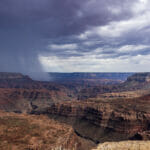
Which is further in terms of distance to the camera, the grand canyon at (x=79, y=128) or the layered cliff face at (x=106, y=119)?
the layered cliff face at (x=106, y=119)

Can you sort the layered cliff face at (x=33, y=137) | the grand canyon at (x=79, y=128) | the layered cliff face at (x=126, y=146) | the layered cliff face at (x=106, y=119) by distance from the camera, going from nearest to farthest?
the layered cliff face at (x=126, y=146) → the layered cliff face at (x=33, y=137) → the grand canyon at (x=79, y=128) → the layered cliff face at (x=106, y=119)

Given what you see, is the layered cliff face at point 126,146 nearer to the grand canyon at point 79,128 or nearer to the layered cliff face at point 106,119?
the grand canyon at point 79,128

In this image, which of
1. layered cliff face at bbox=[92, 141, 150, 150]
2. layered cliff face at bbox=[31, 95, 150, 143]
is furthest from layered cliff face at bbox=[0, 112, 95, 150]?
layered cliff face at bbox=[92, 141, 150, 150]

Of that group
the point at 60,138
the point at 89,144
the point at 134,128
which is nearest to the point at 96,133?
the point at 89,144

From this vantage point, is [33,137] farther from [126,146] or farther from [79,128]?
[79,128]

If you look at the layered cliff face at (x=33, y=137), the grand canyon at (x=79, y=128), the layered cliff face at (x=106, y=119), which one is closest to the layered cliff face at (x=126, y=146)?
the grand canyon at (x=79, y=128)

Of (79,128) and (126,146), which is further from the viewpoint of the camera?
(79,128)

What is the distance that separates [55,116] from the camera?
17062 centimetres

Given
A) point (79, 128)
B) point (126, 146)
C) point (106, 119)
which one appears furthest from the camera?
point (79, 128)

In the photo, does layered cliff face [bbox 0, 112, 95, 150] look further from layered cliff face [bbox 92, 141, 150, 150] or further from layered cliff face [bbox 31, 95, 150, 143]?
layered cliff face [bbox 92, 141, 150, 150]

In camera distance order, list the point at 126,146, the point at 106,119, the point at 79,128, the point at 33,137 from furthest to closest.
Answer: the point at 79,128
the point at 106,119
the point at 33,137
the point at 126,146

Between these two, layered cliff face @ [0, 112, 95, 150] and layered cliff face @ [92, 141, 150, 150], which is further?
layered cliff face @ [0, 112, 95, 150]

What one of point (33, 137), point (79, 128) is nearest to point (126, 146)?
point (33, 137)

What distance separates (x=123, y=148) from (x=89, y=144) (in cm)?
7285
